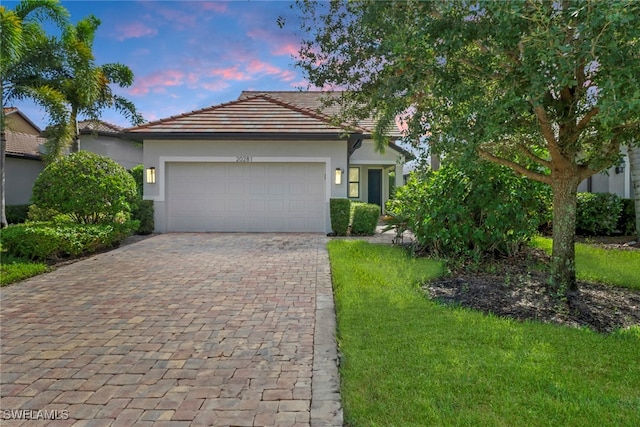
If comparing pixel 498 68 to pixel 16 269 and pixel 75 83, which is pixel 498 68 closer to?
pixel 16 269

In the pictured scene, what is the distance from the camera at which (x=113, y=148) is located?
1995cm

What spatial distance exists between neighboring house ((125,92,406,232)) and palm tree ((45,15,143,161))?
364 centimetres

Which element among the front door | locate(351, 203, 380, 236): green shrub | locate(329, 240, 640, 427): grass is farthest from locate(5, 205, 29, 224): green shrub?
locate(329, 240, 640, 427): grass

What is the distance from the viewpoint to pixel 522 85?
162 inches

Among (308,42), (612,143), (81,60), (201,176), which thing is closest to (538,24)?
(612,143)

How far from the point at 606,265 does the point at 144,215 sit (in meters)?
12.1

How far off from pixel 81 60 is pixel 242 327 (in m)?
13.9

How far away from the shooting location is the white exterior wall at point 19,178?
53.9ft

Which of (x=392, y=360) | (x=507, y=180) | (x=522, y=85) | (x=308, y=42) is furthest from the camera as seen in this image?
(x=507, y=180)

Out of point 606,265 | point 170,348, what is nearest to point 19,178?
point 170,348

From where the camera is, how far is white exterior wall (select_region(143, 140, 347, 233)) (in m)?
12.3

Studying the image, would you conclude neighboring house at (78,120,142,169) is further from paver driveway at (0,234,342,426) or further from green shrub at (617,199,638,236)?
green shrub at (617,199,638,236)

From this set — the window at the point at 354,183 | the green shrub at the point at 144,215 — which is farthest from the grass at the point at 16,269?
the window at the point at 354,183

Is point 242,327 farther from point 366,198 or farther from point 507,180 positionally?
point 366,198
